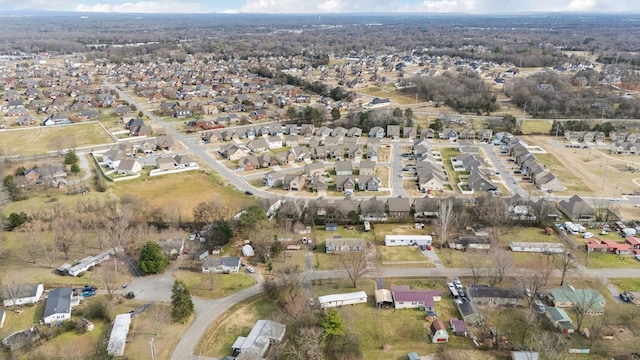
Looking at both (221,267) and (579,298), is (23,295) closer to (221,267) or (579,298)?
(221,267)

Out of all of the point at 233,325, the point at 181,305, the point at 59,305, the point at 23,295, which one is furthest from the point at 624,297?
the point at 23,295

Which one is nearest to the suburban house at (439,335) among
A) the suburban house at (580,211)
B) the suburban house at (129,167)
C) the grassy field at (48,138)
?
the suburban house at (580,211)

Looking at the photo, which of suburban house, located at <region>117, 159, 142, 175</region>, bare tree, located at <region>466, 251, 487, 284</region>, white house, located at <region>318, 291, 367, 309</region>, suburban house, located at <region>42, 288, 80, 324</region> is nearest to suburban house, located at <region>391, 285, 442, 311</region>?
white house, located at <region>318, 291, 367, 309</region>

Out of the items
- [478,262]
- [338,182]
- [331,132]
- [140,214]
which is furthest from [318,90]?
[478,262]

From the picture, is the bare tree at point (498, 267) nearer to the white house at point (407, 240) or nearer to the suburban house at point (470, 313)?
the suburban house at point (470, 313)

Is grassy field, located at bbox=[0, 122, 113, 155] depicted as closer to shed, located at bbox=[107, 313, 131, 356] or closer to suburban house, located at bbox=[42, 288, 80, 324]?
Answer: suburban house, located at bbox=[42, 288, 80, 324]

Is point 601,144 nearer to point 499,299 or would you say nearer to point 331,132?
point 331,132
